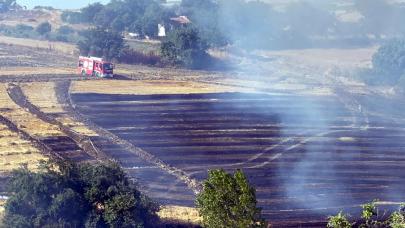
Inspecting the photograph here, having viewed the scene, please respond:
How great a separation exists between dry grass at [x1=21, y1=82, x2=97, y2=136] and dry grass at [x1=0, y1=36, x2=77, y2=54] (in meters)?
28.7

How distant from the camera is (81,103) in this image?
186 ft

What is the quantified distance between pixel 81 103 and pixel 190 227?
92.8 ft

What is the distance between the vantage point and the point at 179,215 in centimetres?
3225

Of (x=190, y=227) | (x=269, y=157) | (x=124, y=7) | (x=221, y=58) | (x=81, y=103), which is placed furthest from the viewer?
(x=124, y=7)

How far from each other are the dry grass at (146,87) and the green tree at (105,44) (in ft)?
56.1

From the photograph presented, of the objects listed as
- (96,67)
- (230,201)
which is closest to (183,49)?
(96,67)

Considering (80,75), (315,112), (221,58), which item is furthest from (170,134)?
(221,58)

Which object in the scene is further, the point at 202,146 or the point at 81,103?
the point at 81,103

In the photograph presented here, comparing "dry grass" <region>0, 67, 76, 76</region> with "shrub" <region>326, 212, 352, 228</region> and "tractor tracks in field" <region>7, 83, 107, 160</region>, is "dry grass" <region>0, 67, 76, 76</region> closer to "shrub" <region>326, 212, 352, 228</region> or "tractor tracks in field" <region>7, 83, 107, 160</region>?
"tractor tracks in field" <region>7, 83, 107, 160</region>

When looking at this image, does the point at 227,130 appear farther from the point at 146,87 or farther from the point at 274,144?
the point at 146,87

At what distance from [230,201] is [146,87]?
43.3 m

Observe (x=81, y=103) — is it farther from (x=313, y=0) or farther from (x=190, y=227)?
(x=313, y=0)

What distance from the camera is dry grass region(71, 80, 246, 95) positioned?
6272 centimetres

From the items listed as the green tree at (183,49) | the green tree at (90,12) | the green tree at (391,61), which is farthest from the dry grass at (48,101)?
the green tree at (90,12)
